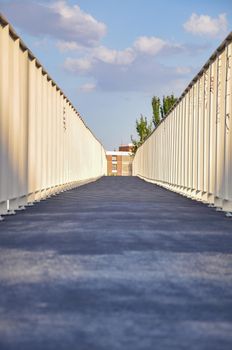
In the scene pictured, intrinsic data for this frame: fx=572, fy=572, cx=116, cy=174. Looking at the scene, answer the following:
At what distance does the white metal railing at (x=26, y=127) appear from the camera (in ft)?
31.7

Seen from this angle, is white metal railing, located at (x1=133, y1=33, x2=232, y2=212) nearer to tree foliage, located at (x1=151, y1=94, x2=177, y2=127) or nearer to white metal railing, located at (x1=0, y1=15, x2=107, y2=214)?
white metal railing, located at (x1=0, y1=15, x2=107, y2=214)

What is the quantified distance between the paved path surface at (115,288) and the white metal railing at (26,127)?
2481 mm

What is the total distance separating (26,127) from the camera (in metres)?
12.2

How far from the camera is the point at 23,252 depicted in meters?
5.86

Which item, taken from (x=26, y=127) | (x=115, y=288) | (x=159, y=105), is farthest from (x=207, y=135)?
(x=159, y=105)

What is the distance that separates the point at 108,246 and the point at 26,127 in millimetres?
6568

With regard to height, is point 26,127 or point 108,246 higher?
point 26,127

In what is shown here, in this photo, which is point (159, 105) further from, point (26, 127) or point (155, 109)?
point (26, 127)

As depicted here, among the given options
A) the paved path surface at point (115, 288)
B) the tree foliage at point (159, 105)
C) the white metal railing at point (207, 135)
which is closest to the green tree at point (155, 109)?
the tree foliage at point (159, 105)

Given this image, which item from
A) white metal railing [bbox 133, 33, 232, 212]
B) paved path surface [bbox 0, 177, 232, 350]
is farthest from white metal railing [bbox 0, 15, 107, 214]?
white metal railing [bbox 133, 33, 232, 212]

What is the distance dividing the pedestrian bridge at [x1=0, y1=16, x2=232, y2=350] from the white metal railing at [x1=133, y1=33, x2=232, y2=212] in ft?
0.10

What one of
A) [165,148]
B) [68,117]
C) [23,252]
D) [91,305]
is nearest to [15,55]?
[23,252]

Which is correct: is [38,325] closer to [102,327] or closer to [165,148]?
[102,327]

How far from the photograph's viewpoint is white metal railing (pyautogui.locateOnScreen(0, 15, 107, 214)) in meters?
9.67
